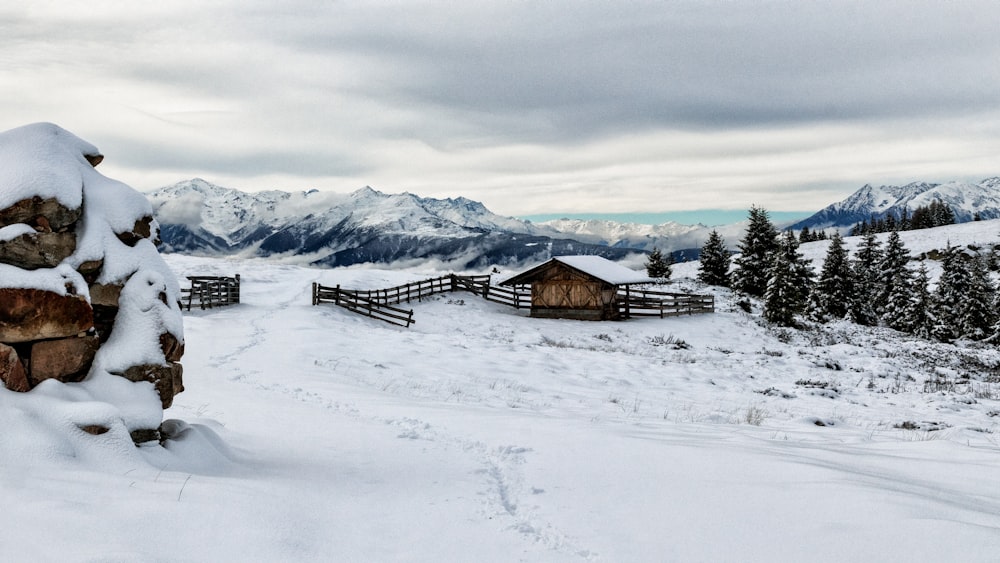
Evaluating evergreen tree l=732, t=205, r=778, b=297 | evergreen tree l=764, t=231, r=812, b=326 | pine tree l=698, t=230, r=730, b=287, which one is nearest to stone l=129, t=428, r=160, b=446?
evergreen tree l=764, t=231, r=812, b=326

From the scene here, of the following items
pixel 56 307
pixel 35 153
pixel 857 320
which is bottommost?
pixel 857 320

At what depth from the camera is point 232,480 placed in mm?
5461

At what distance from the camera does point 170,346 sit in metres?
6.38

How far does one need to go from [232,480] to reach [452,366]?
10762 millimetres

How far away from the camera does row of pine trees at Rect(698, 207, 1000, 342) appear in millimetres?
38978

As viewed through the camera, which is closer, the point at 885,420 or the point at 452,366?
the point at 885,420

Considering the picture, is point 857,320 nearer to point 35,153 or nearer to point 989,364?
point 989,364

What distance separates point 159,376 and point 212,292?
29925 millimetres

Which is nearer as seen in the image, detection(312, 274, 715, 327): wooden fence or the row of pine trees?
detection(312, 274, 715, 327): wooden fence

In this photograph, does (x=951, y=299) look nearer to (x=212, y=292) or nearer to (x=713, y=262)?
(x=713, y=262)

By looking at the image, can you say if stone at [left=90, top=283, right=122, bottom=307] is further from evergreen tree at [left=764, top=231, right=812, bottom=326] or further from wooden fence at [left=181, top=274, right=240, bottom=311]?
evergreen tree at [left=764, top=231, right=812, bottom=326]

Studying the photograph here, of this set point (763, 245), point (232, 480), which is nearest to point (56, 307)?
point (232, 480)

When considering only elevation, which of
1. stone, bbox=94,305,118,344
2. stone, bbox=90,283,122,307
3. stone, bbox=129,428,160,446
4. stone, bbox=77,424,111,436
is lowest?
stone, bbox=129,428,160,446

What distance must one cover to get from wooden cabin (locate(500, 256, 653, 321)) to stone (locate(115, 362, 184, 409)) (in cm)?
3046
